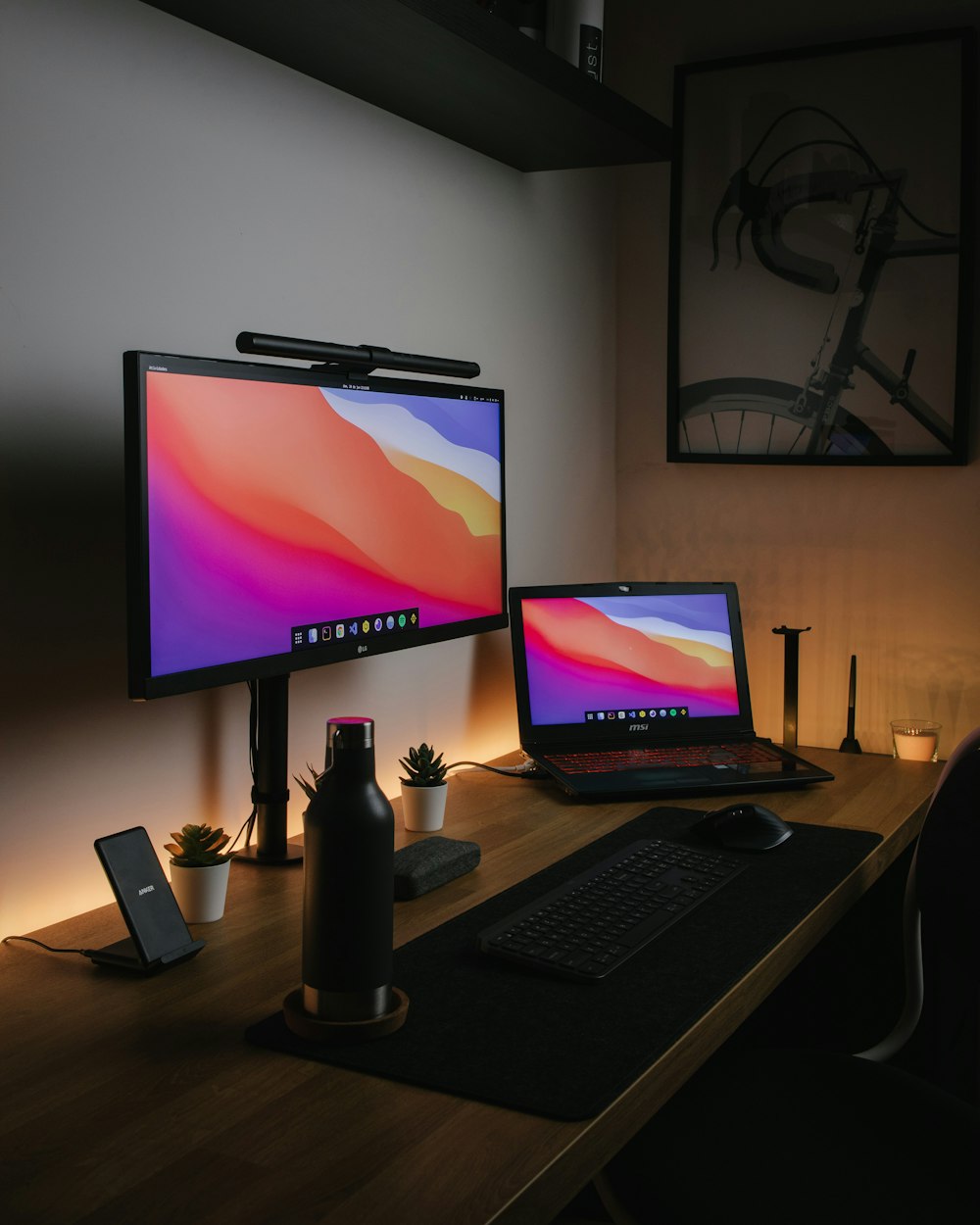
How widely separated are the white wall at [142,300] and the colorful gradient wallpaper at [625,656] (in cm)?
18

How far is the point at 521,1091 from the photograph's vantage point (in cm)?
97

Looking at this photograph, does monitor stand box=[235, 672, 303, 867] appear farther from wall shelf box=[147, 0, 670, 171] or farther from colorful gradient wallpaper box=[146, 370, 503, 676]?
wall shelf box=[147, 0, 670, 171]

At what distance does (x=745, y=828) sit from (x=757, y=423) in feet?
3.67

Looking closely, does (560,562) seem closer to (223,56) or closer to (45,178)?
(223,56)

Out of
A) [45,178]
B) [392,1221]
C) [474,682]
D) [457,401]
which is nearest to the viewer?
[392,1221]

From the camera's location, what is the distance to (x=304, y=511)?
60.4 inches

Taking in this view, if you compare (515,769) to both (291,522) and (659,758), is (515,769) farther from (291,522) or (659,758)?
(291,522)

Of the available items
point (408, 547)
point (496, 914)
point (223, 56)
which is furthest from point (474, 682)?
point (223, 56)

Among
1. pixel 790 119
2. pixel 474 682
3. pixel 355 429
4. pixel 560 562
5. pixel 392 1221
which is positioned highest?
pixel 790 119

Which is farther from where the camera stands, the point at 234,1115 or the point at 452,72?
the point at 452,72

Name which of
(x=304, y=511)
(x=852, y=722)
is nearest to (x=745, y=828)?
(x=304, y=511)

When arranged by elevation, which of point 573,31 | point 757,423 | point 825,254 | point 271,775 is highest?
point 573,31

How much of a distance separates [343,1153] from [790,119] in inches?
84.5

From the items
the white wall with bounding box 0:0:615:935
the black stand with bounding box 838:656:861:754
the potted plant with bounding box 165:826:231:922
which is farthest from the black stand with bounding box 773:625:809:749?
the potted plant with bounding box 165:826:231:922
